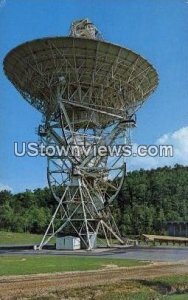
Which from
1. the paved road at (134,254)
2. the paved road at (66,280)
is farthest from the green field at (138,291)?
the paved road at (134,254)

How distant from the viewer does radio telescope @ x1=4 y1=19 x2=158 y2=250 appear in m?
46.2

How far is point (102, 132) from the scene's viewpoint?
5278 centimetres

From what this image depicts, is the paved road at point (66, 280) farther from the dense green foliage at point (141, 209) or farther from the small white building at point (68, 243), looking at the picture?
the dense green foliage at point (141, 209)

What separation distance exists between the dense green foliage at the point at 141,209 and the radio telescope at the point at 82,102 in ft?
129

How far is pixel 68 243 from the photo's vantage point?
5031cm

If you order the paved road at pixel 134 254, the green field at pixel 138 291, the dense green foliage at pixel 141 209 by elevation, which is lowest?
the paved road at pixel 134 254

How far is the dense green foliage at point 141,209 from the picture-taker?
93750mm

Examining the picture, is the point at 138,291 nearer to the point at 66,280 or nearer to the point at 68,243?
the point at 66,280

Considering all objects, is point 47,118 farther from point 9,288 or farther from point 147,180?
point 147,180

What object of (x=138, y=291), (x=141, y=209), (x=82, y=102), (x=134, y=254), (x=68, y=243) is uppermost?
(x=82, y=102)

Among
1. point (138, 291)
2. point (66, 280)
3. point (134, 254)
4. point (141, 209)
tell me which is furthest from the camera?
point (141, 209)

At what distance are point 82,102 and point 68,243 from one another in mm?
13267

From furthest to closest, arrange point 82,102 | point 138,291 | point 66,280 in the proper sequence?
1. point 82,102
2. point 66,280
3. point 138,291

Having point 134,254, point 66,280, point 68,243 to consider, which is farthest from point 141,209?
point 66,280
